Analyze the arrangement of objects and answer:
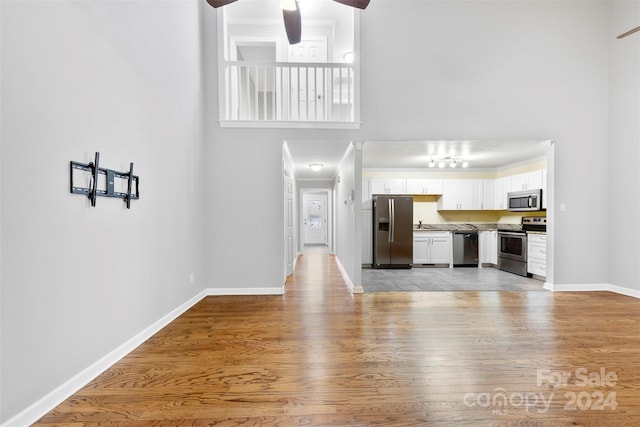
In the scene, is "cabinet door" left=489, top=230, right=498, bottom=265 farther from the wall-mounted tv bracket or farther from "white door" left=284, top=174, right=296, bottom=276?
the wall-mounted tv bracket

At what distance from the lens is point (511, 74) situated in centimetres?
413

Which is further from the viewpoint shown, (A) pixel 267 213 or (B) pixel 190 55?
(A) pixel 267 213

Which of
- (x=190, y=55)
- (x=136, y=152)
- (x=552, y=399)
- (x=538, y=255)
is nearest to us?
(x=552, y=399)

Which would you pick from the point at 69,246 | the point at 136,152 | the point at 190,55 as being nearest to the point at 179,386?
the point at 69,246

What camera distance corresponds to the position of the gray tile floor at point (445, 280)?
14.5ft

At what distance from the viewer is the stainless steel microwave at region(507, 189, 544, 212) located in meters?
5.36

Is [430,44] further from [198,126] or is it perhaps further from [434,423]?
[434,423]

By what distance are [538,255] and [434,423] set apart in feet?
16.1

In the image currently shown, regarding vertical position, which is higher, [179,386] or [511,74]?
[511,74]

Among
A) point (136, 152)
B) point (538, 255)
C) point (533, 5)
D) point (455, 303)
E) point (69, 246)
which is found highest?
point (533, 5)

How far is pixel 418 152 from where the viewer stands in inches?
200

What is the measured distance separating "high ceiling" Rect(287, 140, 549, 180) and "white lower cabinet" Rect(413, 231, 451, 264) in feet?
5.36

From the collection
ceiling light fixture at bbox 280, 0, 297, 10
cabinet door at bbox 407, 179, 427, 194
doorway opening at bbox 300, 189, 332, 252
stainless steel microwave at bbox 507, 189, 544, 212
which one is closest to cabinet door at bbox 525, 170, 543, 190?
stainless steel microwave at bbox 507, 189, 544, 212

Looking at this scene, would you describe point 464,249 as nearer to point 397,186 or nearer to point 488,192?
point 488,192
